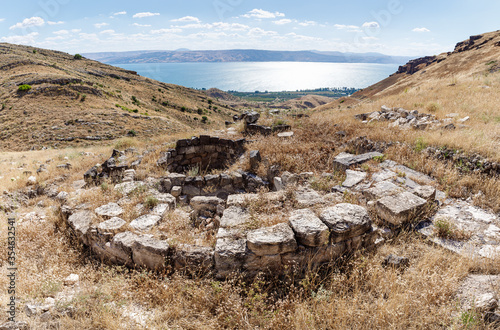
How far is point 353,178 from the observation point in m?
6.07

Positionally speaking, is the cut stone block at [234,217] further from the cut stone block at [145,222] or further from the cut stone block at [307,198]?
the cut stone block at [145,222]

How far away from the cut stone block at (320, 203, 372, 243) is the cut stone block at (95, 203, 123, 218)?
418 cm

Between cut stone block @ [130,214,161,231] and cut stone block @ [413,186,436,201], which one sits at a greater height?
cut stone block @ [413,186,436,201]

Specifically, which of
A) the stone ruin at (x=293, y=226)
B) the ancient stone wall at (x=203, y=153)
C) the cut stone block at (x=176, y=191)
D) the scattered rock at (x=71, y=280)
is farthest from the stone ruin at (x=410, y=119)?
the scattered rock at (x=71, y=280)

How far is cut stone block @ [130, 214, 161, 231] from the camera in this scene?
4.85m

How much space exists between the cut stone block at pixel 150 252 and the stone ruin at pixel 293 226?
0.02m

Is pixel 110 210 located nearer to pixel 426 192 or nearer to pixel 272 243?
pixel 272 243

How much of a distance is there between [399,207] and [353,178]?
1.76 metres

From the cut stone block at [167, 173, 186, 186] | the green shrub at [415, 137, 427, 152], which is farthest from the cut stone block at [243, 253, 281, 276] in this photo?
the green shrub at [415, 137, 427, 152]

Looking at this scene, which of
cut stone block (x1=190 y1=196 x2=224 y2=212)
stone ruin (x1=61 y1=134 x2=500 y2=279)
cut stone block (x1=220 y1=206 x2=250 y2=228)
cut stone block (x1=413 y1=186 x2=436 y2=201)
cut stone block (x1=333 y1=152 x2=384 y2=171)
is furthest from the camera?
cut stone block (x1=333 y1=152 x2=384 y2=171)

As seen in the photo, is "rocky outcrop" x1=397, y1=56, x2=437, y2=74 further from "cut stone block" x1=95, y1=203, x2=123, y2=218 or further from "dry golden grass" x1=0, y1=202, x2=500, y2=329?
"cut stone block" x1=95, y1=203, x2=123, y2=218

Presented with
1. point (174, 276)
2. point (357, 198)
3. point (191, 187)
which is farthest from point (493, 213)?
point (191, 187)

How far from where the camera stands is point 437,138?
6.96m

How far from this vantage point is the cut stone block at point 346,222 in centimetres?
376
